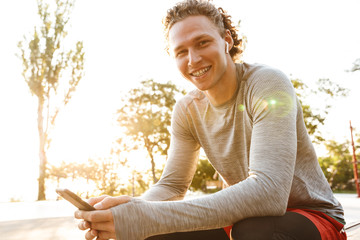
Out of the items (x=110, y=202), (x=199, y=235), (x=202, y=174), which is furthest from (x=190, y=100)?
(x=202, y=174)

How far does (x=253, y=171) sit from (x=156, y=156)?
16.9 metres

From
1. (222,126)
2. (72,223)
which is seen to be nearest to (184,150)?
(222,126)

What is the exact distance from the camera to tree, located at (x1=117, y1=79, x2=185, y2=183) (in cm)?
1761

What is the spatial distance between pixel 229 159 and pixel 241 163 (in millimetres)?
56

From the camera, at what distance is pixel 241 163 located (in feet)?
4.77

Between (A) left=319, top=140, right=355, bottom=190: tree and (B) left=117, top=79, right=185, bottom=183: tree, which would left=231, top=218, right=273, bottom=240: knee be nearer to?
(B) left=117, top=79, right=185, bottom=183: tree

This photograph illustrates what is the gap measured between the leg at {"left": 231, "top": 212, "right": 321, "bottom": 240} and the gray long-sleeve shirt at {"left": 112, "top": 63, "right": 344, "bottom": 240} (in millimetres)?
28

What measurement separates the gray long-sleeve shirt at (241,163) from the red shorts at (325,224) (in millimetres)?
36

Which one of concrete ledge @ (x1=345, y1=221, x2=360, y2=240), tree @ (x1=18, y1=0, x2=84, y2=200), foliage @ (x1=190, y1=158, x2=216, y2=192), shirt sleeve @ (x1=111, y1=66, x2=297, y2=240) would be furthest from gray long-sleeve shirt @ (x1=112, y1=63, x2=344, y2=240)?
foliage @ (x1=190, y1=158, x2=216, y2=192)

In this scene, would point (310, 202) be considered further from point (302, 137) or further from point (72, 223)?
point (72, 223)

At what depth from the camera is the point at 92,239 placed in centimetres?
112

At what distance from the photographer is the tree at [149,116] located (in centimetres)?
1761

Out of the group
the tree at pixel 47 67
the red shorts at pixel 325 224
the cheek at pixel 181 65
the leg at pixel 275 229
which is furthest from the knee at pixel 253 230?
the tree at pixel 47 67

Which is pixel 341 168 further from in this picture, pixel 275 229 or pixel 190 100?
pixel 275 229
